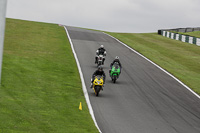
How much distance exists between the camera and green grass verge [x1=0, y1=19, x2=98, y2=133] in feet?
44.4

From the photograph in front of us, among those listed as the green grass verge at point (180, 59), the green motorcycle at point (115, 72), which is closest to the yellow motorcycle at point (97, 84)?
the green motorcycle at point (115, 72)

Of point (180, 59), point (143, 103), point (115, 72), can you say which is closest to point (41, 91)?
point (143, 103)

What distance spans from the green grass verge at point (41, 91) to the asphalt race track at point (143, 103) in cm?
94

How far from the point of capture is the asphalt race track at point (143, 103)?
15.4 metres

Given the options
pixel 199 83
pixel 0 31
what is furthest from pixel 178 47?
pixel 0 31

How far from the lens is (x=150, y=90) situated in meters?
21.7

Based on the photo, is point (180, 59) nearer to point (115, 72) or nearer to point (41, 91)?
point (115, 72)

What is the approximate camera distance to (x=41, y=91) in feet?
61.3

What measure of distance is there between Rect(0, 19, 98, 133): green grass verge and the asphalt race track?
938mm

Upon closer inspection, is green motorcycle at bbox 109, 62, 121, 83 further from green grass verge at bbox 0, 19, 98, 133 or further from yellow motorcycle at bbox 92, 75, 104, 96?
yellow motorcycle at bbox 92, 75, 104, 96

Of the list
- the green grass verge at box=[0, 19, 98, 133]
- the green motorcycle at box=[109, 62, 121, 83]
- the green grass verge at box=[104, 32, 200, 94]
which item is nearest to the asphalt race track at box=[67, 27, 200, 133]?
the green motorcycle at box=[109, 62, 121, 83]

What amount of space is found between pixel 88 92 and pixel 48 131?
7.37 meters

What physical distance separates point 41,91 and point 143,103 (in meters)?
5.54

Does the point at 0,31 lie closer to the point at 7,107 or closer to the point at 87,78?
the point at 7,107
